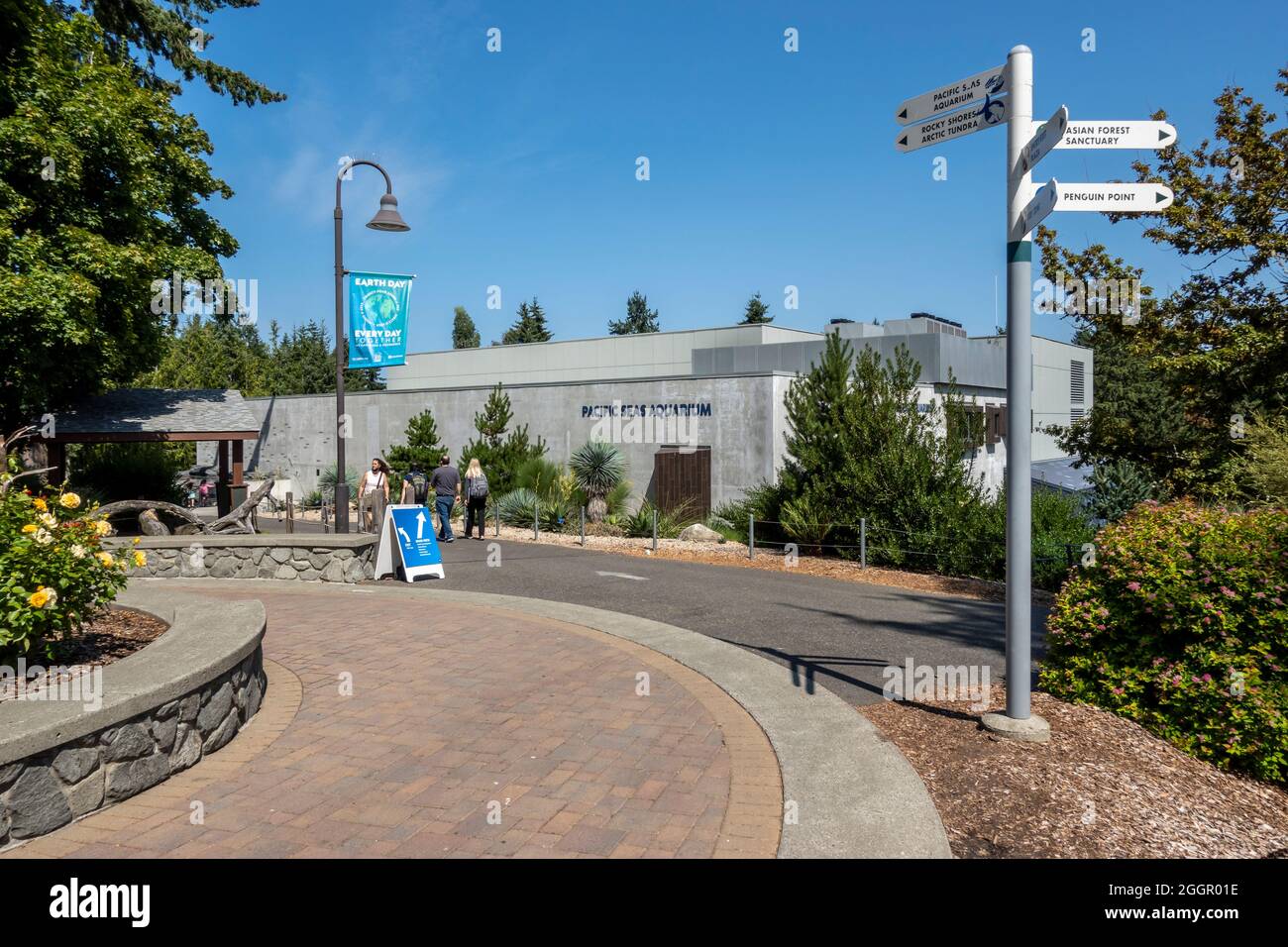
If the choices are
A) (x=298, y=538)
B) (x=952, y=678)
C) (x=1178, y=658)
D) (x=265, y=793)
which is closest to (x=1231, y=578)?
(x=1178, y=658)

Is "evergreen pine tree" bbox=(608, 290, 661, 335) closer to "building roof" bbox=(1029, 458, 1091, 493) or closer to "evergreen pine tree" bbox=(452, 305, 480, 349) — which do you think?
"evergreen pine tree" bbox=(452, 305, 480, 349)

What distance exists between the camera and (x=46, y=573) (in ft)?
17.3

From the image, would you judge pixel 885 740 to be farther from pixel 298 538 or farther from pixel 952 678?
pixel 298 538

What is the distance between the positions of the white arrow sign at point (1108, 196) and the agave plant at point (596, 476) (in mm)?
16705

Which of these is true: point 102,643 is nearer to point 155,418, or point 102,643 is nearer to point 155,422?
point 155,422

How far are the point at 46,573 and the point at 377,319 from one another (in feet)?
39.3

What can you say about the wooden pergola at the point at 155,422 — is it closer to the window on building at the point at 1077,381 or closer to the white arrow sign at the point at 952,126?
the white arrow sign at the point at 952,126

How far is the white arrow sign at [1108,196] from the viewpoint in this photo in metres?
4.90

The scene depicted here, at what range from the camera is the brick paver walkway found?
4184 mm

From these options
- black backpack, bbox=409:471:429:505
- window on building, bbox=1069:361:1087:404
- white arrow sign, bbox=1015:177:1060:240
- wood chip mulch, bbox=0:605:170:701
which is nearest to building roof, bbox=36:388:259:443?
black backpack, bbox=409:471:429:505

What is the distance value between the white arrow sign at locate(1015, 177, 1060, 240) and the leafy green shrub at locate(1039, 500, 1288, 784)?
2.50 meters

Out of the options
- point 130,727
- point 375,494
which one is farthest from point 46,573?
point 375,494
